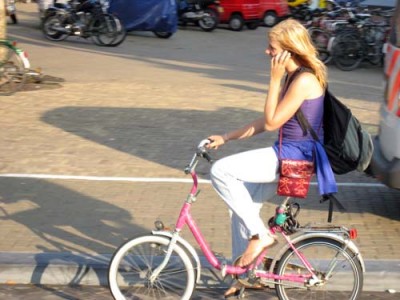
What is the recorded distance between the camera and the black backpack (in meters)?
4.34

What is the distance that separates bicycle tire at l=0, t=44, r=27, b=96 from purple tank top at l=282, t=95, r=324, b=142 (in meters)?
8.36

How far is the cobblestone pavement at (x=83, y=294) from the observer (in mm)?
5043

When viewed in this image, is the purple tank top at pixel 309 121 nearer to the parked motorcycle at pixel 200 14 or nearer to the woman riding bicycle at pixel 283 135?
the woman riding bicycle at pixel 283 135

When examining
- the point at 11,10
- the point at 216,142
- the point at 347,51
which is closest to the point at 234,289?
the point at 216,142

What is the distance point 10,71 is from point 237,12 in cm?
1584

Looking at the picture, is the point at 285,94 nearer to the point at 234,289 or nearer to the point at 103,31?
the point at 234,289

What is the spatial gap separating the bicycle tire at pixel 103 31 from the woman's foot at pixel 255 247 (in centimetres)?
1641

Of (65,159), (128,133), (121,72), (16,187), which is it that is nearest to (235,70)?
(121,72)

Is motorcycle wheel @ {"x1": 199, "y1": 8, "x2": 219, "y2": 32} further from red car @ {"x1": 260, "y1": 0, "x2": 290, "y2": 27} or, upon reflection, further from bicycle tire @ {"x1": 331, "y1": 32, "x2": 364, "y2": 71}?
bicycle tire @ {"x1": 331, "y1": 32, "x2": 364, "y2": 71}

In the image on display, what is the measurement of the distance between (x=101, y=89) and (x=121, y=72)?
107 inches

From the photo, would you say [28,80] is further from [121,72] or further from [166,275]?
[166,275]

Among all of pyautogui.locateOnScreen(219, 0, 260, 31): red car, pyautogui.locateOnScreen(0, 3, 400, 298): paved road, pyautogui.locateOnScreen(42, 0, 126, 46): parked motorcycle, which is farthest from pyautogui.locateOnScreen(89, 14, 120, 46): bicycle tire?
pyautogui.locateOnScreen(219, 0, 260, 31): red car

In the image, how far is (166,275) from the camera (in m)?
4.59

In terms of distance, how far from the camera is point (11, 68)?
12031mm
